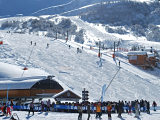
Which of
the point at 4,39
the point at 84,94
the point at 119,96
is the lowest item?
the point at 119,96

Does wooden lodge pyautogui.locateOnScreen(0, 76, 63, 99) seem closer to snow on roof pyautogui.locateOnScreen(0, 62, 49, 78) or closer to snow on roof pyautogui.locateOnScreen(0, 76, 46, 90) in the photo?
snow on roof pyautogui.locateOnScreen(0, 76, 46, 90)

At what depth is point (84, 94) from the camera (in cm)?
2606

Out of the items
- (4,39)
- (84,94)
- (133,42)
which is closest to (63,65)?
(4,39)

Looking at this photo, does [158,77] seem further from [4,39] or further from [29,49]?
[4,39]

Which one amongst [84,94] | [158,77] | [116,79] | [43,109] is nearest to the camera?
[84,94]

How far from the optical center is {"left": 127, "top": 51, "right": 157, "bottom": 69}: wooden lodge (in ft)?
272

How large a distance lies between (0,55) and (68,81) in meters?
16.0

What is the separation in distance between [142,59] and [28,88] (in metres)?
48.4

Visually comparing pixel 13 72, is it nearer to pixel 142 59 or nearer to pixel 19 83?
pixel 19 83

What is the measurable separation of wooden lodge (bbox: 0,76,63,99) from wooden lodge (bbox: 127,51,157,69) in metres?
43.3

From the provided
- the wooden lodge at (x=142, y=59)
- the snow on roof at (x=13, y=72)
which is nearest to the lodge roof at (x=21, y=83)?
the snow on roof at (x=13, y=72)

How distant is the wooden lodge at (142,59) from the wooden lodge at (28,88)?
4334 cm

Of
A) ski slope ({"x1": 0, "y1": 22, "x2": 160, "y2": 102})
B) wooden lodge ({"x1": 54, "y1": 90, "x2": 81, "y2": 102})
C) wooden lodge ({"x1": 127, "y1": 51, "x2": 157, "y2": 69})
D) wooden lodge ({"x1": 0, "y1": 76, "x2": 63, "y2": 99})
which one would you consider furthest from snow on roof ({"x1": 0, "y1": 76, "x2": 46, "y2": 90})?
wooden lodge ({"x1": 127, "y1": 51, "x2": 157, "y2": 69})

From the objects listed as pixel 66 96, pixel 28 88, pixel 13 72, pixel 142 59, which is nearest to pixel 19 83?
pixel 28 88
